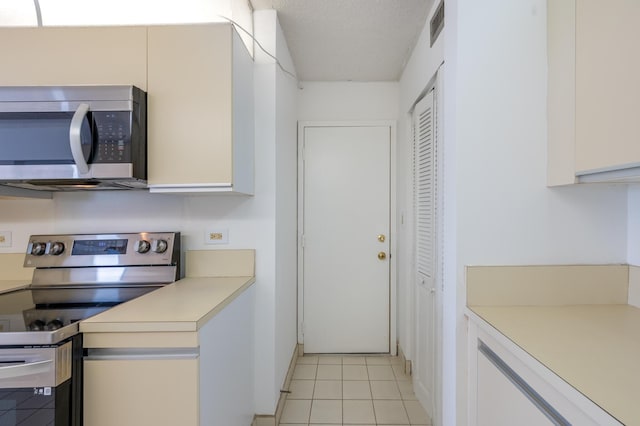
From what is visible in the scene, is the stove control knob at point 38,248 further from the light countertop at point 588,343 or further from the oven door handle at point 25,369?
the light countertop at point 588,343

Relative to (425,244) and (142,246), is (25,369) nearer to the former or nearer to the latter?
(142,246)

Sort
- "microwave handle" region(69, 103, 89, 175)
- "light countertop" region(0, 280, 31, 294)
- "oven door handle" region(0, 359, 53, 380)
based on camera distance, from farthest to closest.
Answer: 1. "light countertop" region(0, 280, 31, 294)
2. "microwave handle" region(69, 103, 89, 175)
3. "oven door handle" region(0, 359, 53, 380)

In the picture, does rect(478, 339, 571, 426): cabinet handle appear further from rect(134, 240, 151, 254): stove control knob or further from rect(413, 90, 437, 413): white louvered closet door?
rect(134, 240, 151, 254): stove control knob

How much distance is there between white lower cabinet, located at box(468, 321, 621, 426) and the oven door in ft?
4.60

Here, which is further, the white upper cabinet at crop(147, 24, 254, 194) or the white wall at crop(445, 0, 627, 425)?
the white upper cabinet at crop(147, 24, 254, 194)

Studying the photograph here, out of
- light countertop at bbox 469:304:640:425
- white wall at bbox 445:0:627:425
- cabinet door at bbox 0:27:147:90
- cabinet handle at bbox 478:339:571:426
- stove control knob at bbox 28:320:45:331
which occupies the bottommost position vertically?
cabinet handle at bbox 478:339:571:426

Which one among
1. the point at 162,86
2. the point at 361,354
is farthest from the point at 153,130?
the point at 361,354

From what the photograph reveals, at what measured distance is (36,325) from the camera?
1143mm

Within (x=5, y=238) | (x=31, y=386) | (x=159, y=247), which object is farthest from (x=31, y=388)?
(x=5, y=238)

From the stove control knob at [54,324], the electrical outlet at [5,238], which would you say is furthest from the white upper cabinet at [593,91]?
the electrical outlet at [5,238]

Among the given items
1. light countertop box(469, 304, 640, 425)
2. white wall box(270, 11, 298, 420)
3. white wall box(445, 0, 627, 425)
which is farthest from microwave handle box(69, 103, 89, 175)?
light countertop box(469, 304, 640, 425)

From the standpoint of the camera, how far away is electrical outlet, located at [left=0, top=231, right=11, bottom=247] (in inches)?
77.1

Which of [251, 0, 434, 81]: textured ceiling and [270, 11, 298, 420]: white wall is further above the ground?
[251, 0, 434, 81]: textured ceiling

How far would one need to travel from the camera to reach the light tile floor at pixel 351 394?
2164mm
